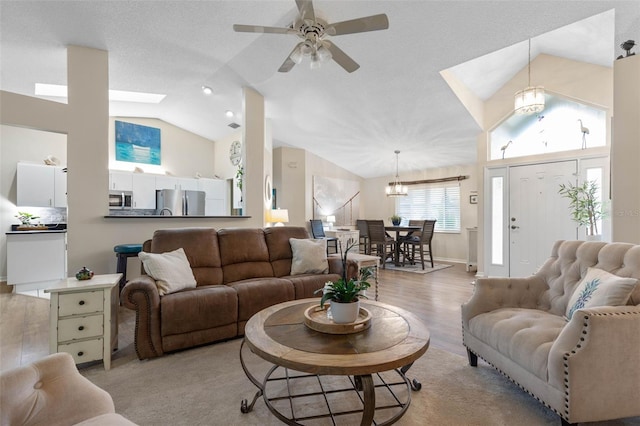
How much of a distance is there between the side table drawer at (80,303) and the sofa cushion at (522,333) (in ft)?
8.87

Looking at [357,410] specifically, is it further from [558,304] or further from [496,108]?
[496,108]

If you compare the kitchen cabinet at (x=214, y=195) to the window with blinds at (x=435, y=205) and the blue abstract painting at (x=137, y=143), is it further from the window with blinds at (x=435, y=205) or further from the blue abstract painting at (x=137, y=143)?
the window with blinds at (x=435, y=205)

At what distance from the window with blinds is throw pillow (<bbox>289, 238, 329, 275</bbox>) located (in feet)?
16.1

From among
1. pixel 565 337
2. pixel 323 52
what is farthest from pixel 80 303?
pixel 565 337

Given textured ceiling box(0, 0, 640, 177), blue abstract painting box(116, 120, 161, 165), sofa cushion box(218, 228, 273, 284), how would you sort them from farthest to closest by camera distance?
blue abstract painting box(116, 120, 161, 165) < sofa cushion box(218, 228, 273, 284) < textured ceiling box(0, 0, 640, 177)

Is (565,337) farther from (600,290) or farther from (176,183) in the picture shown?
(176,183)

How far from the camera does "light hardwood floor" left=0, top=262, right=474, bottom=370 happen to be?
2518 mm

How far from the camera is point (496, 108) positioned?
5.06m

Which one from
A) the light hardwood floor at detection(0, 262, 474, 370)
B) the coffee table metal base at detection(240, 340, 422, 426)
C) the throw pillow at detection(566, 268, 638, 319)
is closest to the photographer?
the throw pillow at detection(566, 268, 638, 319)

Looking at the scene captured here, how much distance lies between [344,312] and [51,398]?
4.03ft

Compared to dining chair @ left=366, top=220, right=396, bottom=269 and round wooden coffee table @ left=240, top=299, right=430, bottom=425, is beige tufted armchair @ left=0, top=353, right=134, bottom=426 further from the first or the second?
dining chair @ left=366, top=220, right=396, bottom=269

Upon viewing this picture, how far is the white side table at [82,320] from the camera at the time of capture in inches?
82.4

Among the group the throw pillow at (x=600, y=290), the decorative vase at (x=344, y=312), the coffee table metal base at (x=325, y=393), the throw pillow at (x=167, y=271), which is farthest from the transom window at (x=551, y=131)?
the throw pillow at (x=167, y=271)

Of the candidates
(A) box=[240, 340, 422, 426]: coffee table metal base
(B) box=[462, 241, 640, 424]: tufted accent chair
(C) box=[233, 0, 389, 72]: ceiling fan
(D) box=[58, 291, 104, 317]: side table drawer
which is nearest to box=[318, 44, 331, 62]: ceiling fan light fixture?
(C) box=[233, 0, 389, 72]: ceiling fan
